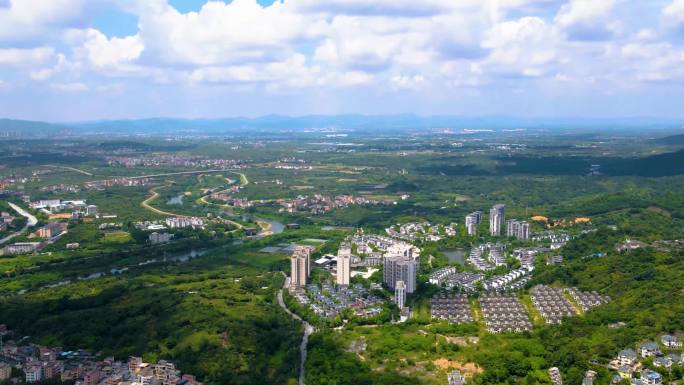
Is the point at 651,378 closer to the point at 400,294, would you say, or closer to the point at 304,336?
the point at 400,294

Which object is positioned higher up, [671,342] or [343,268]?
[671,342]

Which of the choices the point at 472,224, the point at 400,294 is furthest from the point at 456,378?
the point at 472,224

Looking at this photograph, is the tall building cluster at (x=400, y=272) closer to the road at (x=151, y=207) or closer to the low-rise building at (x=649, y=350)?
the low-rise building at (x=649, y=350)

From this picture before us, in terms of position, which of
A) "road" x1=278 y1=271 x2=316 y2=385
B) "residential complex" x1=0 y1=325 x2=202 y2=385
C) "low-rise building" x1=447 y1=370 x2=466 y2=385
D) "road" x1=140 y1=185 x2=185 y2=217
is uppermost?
"residential complex" x1=0 y1=325 x2=202 y2=385

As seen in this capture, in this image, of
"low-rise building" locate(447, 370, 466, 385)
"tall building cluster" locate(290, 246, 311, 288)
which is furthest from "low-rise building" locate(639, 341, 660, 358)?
"tall building cluster" locate(290, 246, 311, 288)

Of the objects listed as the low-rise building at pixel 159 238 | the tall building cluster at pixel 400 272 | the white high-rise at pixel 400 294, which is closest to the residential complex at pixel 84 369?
the white high-rise at pixel 400 294

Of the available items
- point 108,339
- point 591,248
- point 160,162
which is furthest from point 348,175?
point 108,339

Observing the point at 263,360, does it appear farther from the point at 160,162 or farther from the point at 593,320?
the point at 160,162

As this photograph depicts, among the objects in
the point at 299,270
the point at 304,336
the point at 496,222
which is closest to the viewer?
the point at 304,336

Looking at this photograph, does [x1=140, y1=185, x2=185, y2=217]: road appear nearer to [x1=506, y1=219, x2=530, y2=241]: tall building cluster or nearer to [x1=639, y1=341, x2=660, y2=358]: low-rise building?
[x1=506, y1=219, x2=530, y2=241]: tall building cluster
